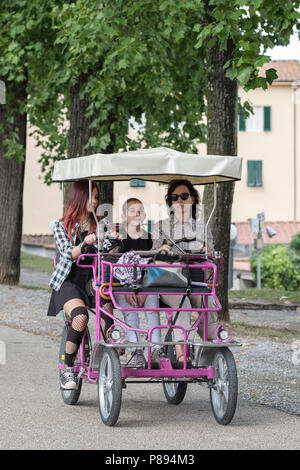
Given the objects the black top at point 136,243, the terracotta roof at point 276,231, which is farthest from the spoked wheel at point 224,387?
the terracotta roof at point 276,231

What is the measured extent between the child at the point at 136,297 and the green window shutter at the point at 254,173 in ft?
144

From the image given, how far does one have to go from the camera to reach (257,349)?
11.4 metres

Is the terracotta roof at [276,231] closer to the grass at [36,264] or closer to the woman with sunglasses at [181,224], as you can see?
the grass at [36,264]

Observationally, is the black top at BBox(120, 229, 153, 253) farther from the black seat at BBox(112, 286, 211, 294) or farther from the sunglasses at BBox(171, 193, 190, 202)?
the black seat at BBox(112, 286, 211, 294)

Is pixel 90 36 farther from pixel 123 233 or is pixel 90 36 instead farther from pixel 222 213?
pixel 123 233

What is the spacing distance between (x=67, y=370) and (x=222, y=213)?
6437mm

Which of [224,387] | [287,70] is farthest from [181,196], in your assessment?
[287,70]

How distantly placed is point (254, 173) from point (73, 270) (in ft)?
145

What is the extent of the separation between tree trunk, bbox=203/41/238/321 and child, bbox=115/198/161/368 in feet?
19.2

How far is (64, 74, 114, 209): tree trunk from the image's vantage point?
17.3 m

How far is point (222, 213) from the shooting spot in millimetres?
13875

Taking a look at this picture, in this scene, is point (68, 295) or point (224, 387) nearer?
point (224, 387)

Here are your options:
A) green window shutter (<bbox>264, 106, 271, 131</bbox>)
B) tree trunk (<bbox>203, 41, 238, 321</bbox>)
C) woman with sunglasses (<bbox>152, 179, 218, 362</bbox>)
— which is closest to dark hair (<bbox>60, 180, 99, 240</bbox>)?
woman with sunglasses (<bbox>152, 179, 218, 362</bbox>)

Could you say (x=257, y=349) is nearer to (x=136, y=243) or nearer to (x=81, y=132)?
(x=136, y=243)
